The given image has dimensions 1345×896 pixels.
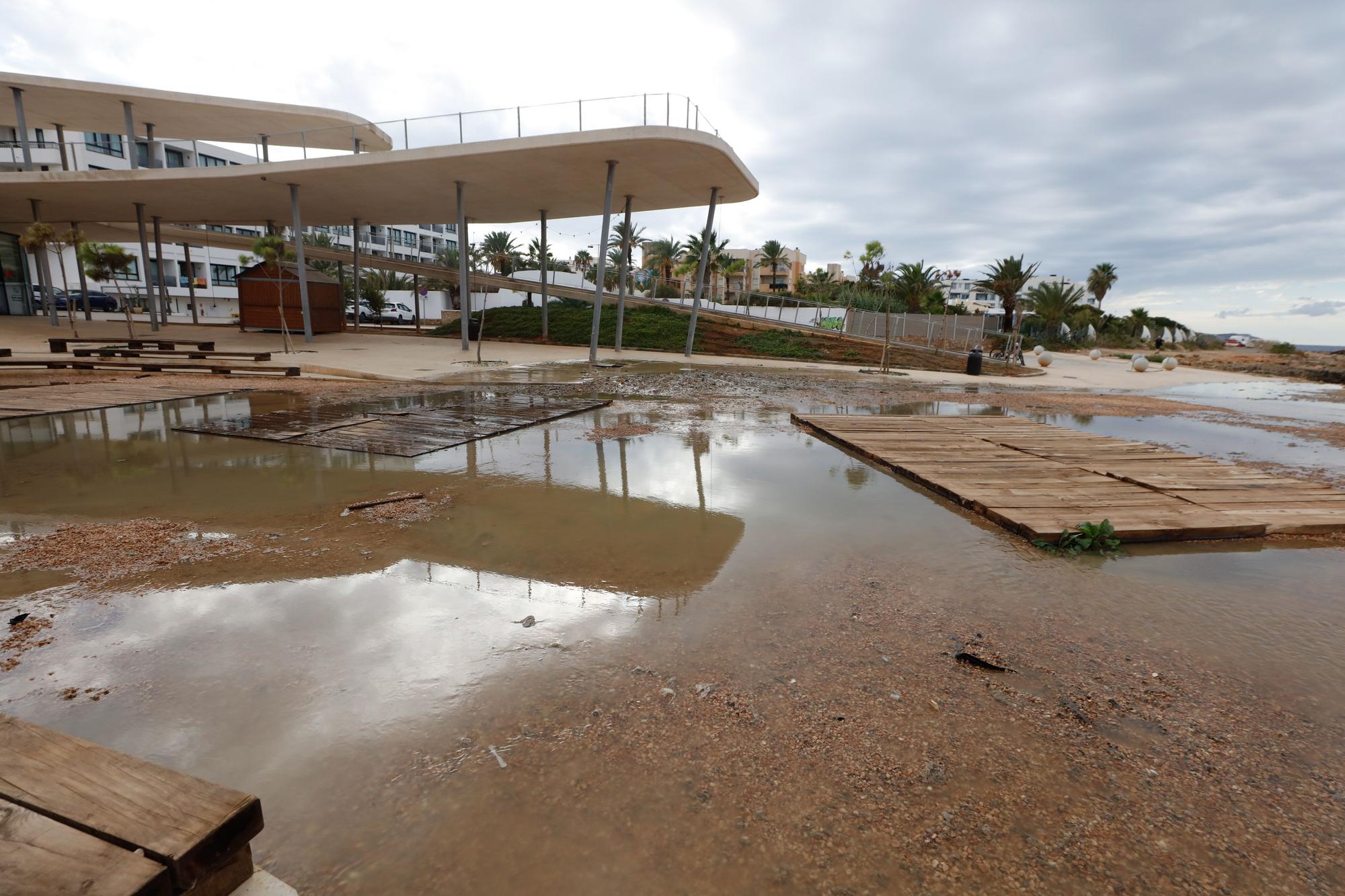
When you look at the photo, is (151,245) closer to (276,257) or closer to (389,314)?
(389,314)

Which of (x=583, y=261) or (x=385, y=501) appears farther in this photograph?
(x=583, y=261)

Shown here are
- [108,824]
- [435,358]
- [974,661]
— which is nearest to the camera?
[108,824]

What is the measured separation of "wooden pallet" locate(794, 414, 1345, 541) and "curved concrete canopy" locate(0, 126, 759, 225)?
45.5 feet

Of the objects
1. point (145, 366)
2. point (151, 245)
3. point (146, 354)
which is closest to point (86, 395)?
point (145, 366)

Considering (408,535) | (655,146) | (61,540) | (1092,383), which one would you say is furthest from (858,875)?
(1092,383)

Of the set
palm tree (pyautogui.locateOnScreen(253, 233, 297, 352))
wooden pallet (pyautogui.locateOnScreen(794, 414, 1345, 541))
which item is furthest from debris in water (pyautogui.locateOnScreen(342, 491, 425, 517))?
palm tree (pyautogui.locateOnScreen(253, 233, 297, 352))

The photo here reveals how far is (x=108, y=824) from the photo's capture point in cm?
148

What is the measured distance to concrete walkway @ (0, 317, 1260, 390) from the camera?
19672 mm

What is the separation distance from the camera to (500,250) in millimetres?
69375

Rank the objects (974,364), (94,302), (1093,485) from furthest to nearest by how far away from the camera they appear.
A: (94,302) → (974,364) → (1093,485)

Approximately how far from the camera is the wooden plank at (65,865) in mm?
1323

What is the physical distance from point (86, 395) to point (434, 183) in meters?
15.3

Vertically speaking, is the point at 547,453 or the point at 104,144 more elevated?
the point at 104,144

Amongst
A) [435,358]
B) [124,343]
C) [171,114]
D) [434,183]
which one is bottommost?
[435,358]
